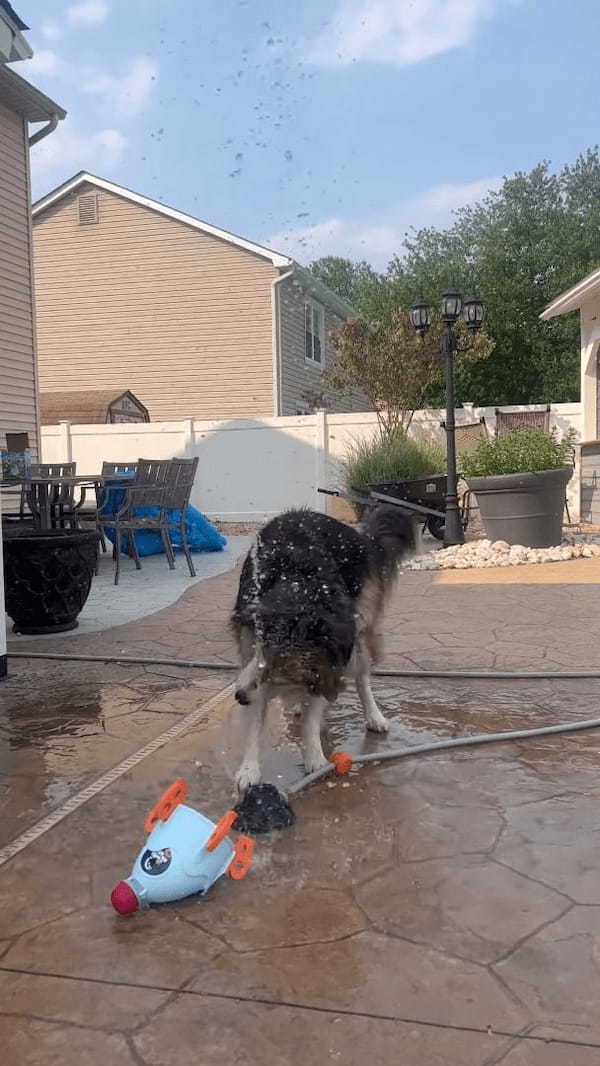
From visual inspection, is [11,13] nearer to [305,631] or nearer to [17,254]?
[17,254]

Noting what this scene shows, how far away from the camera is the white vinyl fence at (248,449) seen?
50.6 feet

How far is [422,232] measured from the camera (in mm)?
32531

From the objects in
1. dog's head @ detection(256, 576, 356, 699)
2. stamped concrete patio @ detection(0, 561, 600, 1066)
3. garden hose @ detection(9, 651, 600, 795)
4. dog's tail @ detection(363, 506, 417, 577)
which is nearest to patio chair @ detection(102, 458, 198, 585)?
garden hose @ detection(9, 651, 600, 795)

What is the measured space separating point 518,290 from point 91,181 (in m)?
15.1

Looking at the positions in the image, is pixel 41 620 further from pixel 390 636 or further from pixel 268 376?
pixel 268 376

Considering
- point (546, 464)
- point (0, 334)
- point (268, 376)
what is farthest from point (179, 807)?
point (268, 376)

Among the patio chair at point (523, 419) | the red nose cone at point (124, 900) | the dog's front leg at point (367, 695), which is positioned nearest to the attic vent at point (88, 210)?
the patio chair at point (523, 419)

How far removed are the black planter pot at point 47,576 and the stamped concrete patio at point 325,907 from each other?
1.51 m

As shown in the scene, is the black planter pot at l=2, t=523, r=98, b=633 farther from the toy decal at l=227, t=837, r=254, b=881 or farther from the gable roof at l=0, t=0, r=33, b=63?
the toy decal at l=227, t=837, r=254, b=881

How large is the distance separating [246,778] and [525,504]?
724 centimetres

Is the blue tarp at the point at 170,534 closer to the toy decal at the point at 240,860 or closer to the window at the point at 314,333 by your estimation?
the toy decal at the point at 240,860

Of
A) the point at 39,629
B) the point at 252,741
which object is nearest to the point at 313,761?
the point at 252,741

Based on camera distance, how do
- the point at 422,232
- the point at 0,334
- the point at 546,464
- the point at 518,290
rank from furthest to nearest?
the point at 422,232 → the point at 518,290 → the point at 0,334 → the point at 546,464

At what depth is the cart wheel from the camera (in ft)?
37.1
